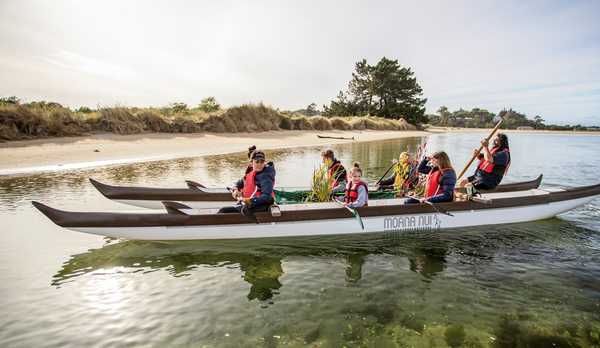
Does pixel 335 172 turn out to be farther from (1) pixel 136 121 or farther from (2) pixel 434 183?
(1) pixel 136 121

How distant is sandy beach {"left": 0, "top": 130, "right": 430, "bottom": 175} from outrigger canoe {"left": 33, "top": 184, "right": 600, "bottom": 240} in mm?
9677

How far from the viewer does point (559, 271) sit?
17.5 ft

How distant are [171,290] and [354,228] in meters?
3.46

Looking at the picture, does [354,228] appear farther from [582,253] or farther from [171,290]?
[582,253]

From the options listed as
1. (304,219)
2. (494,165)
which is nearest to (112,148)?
(304,219)

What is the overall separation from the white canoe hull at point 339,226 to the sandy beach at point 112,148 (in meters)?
10.0

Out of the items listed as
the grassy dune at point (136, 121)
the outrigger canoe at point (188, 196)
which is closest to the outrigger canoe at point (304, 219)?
the outrigger canoe at point (188, 196)

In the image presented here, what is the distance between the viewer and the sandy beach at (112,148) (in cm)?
1395

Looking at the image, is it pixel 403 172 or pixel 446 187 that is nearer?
pixel 446 187

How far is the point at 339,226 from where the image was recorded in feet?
21.2

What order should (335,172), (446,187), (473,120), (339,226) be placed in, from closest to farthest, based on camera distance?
1. (339,226)
2. (446,187)
3. (335,172)
4. (473,120)

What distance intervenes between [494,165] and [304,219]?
4.99 m

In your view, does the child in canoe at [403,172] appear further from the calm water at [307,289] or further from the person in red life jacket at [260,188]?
the person in red life jacket at [260,188]

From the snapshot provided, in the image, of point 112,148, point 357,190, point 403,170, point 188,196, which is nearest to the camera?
point 357,190
